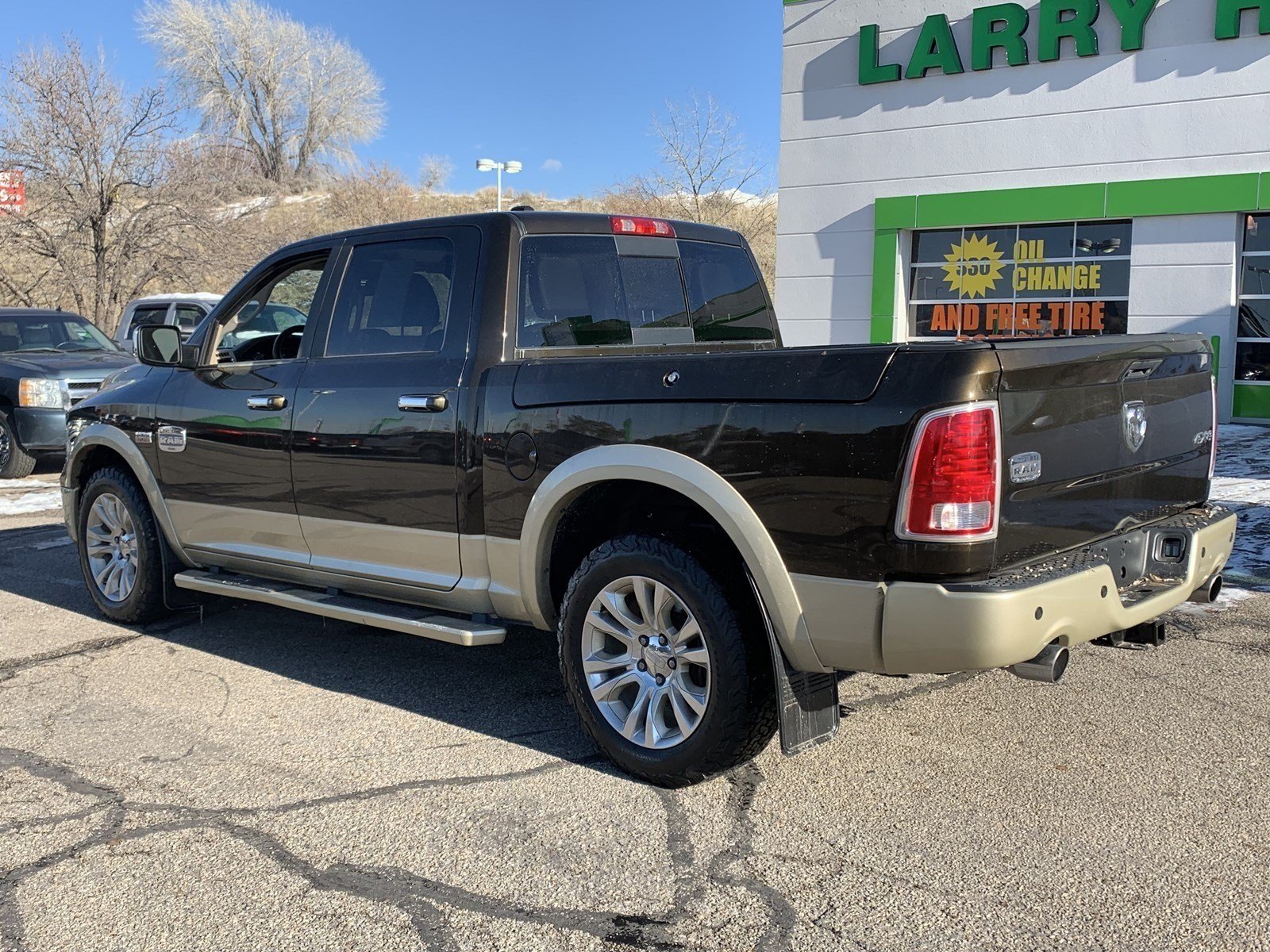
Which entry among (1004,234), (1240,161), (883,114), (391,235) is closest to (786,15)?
(883,114)

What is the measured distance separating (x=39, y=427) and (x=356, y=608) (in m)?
8.85

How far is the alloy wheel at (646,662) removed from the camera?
388 cm

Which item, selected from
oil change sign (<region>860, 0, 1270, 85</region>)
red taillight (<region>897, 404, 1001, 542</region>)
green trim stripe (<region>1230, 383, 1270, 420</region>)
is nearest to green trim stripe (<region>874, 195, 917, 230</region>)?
oil change sign (<region>860, 0, 1270, 85</region>)

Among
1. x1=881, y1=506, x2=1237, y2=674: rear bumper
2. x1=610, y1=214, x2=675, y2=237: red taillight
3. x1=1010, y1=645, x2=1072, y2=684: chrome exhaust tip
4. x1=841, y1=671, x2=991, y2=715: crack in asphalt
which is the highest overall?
x1=610, y1=214, x2=675, y2=237: red taillight

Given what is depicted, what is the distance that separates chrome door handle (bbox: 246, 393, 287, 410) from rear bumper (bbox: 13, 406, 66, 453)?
7877mm

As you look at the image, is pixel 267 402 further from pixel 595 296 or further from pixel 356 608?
pixel 595 296

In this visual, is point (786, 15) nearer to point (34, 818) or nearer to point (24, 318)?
point (24, 318)

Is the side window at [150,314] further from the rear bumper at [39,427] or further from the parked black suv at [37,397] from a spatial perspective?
the rear bumper at [39,427]

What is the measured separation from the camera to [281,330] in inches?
231

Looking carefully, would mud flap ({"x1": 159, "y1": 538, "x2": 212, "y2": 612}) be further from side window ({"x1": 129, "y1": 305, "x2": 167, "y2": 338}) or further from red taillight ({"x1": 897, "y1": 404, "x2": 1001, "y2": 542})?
side window ({"x1": 129, "y1": 305, "x2": 167, "y2": 338})

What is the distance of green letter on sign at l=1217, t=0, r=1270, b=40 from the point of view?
14.6 metres

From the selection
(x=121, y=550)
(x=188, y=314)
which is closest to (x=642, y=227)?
(x=121, y=550)

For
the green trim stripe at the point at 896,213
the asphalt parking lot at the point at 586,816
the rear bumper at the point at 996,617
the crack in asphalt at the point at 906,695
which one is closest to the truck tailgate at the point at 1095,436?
the rear bumper at the point at 996,617

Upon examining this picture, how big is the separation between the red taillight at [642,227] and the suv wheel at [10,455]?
9529 mm
